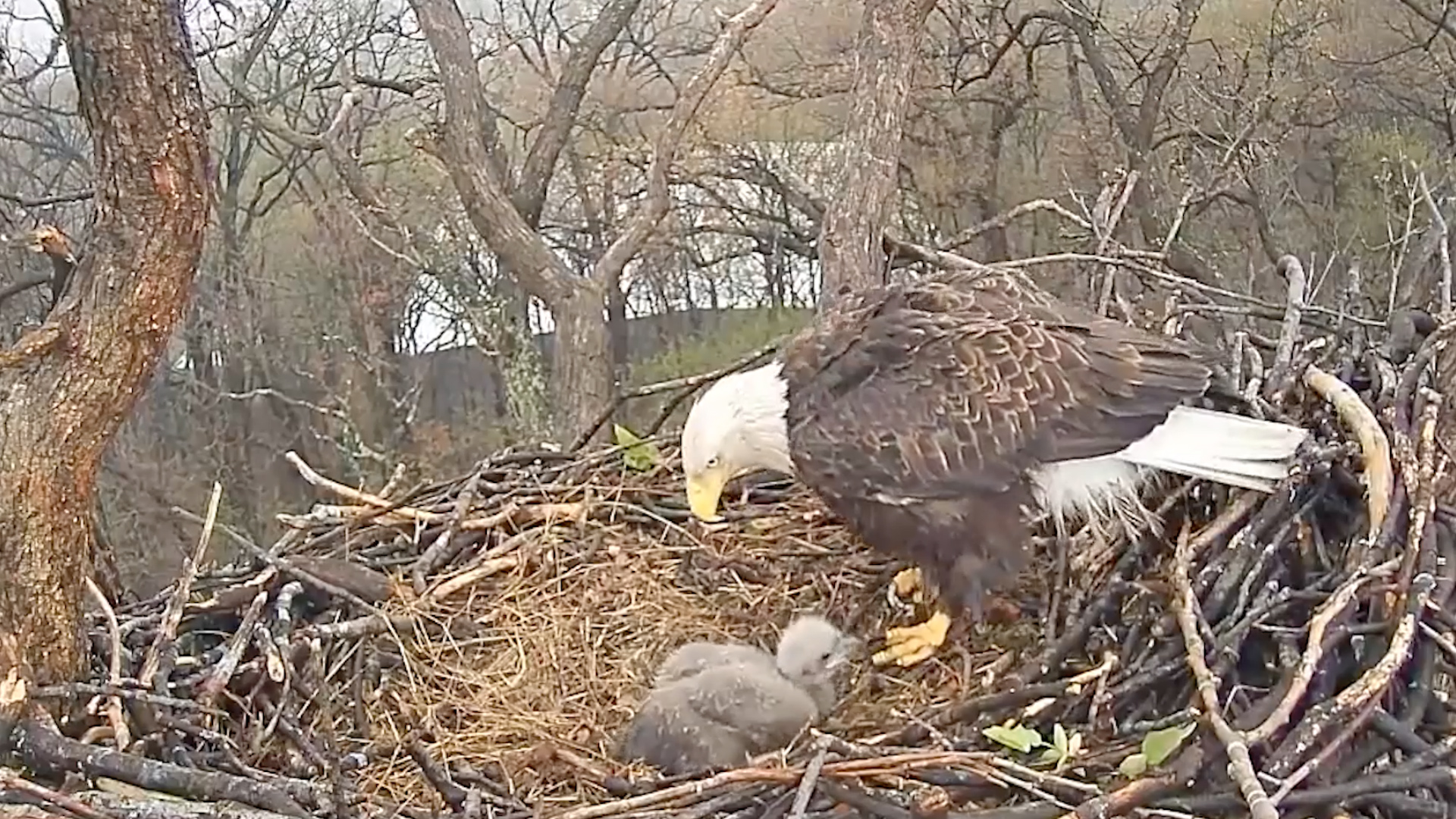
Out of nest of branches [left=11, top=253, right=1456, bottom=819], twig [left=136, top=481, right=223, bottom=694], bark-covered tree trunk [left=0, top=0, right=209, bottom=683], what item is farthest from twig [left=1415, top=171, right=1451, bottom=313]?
twig [left=136, top=481, right=223, bottom=694]

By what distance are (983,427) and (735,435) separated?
1.79 feet

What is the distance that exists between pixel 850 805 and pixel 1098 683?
2.03 ft

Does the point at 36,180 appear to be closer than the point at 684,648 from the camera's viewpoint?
No

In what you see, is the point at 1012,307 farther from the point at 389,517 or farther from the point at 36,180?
the point at 36,180

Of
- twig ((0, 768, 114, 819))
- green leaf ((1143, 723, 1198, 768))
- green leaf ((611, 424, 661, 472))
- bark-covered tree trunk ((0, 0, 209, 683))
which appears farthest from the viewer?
green leaf ((611, 424, 661, 472))

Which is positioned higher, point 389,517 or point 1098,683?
point 389,517

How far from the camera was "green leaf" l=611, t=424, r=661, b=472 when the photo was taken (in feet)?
12.2

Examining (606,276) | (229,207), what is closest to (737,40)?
(606,276)

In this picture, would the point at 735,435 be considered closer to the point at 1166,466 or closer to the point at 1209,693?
the point at 1166,466

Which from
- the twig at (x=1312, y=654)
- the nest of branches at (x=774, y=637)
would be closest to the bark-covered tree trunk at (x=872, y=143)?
the nest of branches at (x=774, y=637)

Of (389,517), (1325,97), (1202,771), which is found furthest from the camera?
(1325,97)

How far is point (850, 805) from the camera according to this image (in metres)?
2.02

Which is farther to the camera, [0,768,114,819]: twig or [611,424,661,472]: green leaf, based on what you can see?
[611,424,661,472]: green leaf

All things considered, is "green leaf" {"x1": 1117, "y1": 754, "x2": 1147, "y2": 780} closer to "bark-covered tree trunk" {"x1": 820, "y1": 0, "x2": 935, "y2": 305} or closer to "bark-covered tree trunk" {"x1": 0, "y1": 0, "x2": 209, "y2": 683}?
"bark-covered tree trunk" {"x1": 0, "y1": 0, "x2": 209, "y2": 683}
